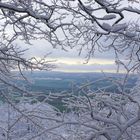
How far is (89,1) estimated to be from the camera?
755cm

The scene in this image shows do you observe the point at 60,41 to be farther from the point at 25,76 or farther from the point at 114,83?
the point at 114,83

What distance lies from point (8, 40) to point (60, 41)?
1.10m

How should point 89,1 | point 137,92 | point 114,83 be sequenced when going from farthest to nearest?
point 137,92, point 114,83, point 89,1

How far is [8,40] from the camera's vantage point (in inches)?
380

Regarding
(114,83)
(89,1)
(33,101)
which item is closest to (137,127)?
(114,83)

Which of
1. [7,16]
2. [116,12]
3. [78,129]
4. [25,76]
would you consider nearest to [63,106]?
[78,129]

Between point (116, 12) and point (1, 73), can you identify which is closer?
point (116, 12)

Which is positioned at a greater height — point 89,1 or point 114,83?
point 89,1

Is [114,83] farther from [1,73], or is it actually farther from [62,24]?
[1,73]

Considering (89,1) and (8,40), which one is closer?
(89,1)

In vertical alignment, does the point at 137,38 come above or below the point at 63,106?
above

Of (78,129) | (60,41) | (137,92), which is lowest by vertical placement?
(78,129)

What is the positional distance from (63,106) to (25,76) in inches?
57.0

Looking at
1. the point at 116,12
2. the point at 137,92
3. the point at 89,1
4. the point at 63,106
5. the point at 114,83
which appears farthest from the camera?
the point at 137,92
